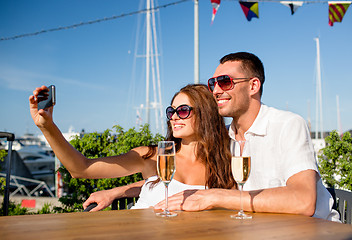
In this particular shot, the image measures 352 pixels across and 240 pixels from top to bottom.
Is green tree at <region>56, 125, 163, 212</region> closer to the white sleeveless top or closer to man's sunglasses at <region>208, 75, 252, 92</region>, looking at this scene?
the white sleeveless top

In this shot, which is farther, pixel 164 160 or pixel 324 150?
pixel 324 150

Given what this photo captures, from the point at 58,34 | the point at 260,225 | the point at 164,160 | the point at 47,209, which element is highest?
the point at 58,34

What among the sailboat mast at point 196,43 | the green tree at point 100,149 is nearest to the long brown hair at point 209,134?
the green tree at point 100,149

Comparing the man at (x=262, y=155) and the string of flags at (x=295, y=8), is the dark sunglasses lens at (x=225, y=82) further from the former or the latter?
the string of flags at (x=295, y=8)

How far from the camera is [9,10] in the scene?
19672mm

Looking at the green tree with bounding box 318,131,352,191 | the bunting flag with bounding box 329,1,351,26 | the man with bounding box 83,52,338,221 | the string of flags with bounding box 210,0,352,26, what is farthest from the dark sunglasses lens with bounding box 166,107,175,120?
the bunting flag with bounding box 329,1,351,26

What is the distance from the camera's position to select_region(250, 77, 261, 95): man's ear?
2.72 metres

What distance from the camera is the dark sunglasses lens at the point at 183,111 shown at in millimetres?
2871

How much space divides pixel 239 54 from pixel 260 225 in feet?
5.09

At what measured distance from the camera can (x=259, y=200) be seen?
182 centimetres

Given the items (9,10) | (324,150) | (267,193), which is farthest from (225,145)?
(9,10)

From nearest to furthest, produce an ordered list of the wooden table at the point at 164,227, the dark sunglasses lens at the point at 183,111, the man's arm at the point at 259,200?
the wooden table at the point at 164,227
the man's arm at the point at 259,200
the dark sunglasses lens at the point at 183,111

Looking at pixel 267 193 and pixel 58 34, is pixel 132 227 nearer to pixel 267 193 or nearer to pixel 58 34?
pixel 267 193

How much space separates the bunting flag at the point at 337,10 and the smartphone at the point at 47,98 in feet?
26.9
